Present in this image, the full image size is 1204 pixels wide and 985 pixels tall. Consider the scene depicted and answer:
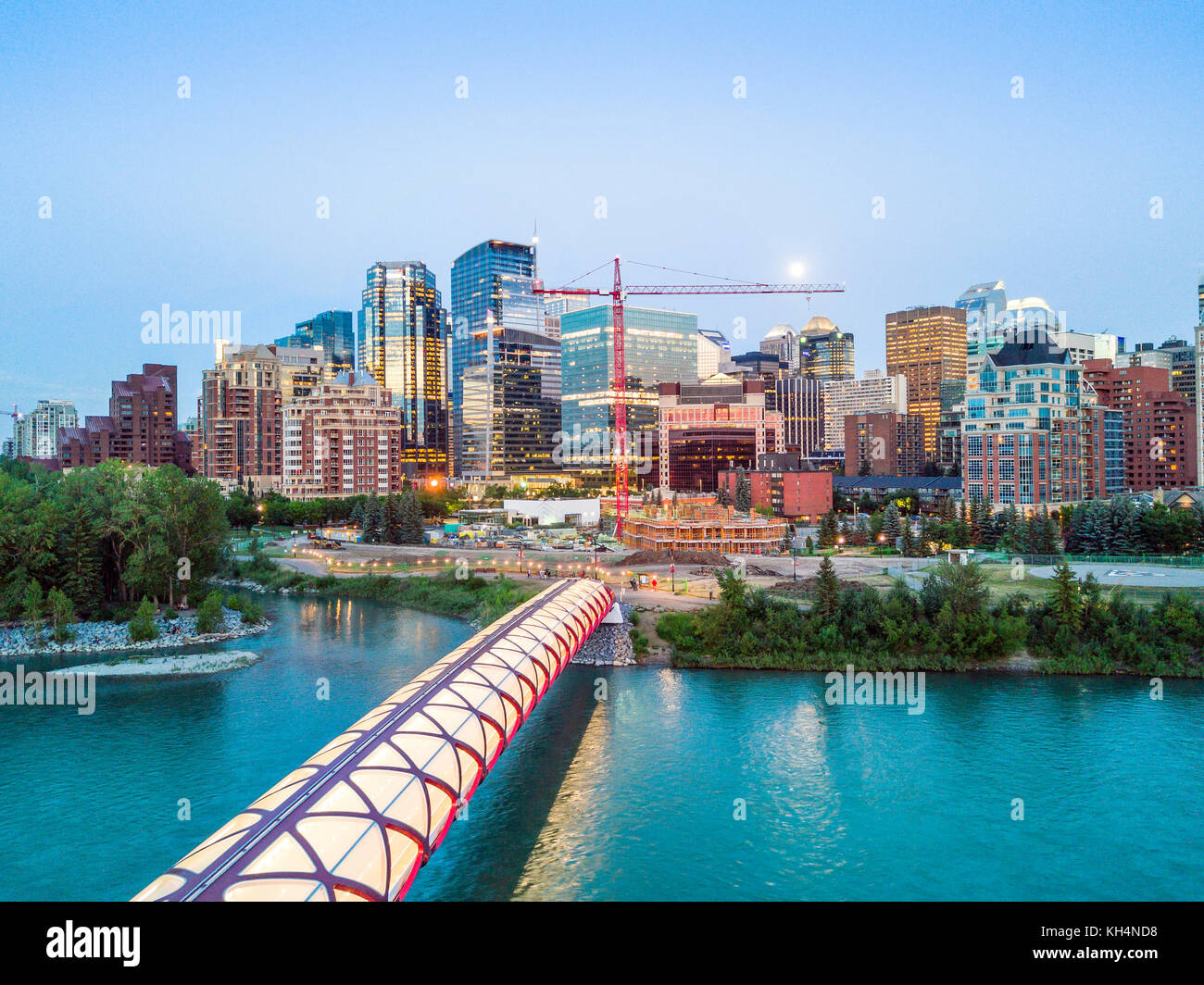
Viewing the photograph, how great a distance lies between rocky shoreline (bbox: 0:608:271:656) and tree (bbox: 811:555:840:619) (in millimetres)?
33643

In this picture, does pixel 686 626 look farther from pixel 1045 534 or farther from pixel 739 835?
pixel 1045 534

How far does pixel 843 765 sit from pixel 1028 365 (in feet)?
253

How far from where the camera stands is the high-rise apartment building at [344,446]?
124750 mm

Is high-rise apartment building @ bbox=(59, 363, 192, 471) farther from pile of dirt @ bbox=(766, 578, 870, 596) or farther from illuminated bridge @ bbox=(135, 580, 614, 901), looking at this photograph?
illuminated bridge @ bbox=(135, 580, 614, 901)

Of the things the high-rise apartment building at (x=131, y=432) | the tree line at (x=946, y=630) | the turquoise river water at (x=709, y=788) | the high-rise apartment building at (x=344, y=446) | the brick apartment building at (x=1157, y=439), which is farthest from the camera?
the high-rise apartment building at (x=131, y=432)

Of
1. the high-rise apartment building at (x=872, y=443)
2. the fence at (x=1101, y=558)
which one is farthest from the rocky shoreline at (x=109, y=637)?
the high-rise apartment building at (x=872, y=443)

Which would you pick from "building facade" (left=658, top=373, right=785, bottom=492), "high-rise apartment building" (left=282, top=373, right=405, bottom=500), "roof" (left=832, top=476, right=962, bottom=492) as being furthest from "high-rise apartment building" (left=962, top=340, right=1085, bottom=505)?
"high-rise apartment building" (left=282, top=373, right=405, bottom=500)

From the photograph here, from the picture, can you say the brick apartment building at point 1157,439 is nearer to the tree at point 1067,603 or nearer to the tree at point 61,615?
the tree at point 1067,603

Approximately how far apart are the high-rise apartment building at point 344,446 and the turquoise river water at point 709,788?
90.2 metres

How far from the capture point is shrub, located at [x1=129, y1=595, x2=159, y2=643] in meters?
45.1

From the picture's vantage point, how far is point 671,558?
6688cm

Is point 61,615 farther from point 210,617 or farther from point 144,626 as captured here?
point 210,617

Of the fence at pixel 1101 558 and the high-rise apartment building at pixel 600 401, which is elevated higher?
the high-rise apartment building at pixel 600 401
